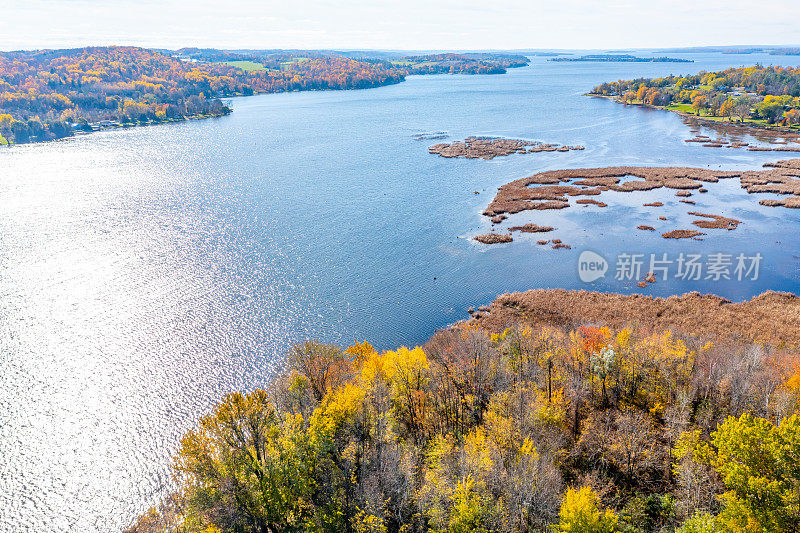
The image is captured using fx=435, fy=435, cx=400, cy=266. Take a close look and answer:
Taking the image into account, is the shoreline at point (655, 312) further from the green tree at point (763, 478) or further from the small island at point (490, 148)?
the small island at point (490, 148)

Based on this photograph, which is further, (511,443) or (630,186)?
(630,186)

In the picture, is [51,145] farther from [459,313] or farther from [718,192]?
[718,192]

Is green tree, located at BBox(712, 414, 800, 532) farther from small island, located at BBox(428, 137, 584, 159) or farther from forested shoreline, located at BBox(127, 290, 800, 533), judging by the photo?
small island, located at BBox(428, 137, 584, 159)
